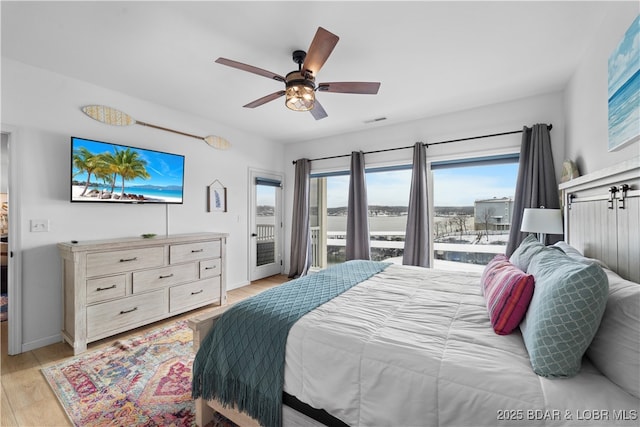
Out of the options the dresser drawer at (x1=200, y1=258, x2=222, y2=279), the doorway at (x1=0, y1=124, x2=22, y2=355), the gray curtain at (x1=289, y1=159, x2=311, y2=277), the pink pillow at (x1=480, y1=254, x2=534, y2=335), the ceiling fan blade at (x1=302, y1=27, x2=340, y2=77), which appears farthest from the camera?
the gray curtain at (x1=289, y1=159, x2=311, y2=277)

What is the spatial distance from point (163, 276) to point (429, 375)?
115 inches

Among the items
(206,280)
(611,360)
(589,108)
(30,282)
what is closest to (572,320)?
(611,360)

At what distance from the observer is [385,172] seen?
4387 millimetres

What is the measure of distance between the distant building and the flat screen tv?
155 inches

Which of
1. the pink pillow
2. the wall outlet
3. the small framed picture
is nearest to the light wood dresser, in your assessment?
the wall outlet

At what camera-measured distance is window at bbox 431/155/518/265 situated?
139 inches

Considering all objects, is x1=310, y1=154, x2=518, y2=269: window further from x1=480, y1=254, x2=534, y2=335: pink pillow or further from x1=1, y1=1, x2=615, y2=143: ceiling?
x1=480, y1=254, x2=534, y2=335: pink pillow

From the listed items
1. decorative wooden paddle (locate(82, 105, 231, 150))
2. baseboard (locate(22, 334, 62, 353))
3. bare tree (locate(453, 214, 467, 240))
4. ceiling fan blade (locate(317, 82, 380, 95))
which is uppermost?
decorative wooden paddle (locate(82, 105, 231, 150))

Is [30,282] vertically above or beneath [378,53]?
beneath

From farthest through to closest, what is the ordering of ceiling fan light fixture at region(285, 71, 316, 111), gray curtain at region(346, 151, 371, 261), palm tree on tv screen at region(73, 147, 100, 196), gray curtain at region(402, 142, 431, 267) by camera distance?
gray curtain at region(346, 151, 371, 261) < gray curtain at region(402, 142, 431, 267) < palm tree on tv screen at region(73, 147, 100, 196) < ceiling fan light fixture at region(285, 71, 316, 111)

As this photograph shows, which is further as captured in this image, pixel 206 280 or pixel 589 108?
pixel 206 280

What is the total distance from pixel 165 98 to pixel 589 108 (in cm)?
418

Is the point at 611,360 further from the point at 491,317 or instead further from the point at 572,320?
the point at 491,317

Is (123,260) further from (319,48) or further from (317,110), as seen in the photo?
(319,48)
